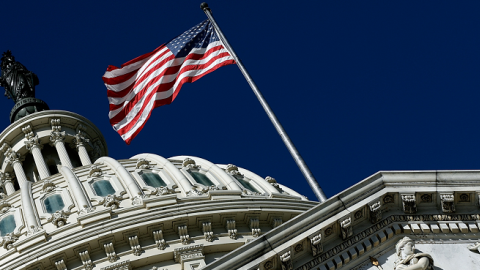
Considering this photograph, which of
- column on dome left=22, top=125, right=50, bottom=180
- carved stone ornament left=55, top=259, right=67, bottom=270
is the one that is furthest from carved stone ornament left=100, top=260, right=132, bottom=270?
column on dome left=22, top=125, right=50, bottom=180

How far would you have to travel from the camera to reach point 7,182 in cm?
5838

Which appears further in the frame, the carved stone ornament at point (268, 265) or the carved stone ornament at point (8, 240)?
the carved stone ornament at point (8, 240)

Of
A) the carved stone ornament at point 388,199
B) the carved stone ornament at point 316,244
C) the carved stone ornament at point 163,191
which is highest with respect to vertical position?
the carved stone ornament at point 163,191

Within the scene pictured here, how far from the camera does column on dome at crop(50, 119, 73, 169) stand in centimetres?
5676

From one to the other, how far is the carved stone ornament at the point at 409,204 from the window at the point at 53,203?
25.9 meters

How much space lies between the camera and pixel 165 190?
42.9m

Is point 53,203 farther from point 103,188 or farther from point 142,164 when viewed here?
point 142,164

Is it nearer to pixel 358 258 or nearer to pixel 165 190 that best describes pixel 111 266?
pixel 165 190

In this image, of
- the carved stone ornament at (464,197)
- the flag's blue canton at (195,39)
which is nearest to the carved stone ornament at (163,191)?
the flag's blue canton at (195,39)

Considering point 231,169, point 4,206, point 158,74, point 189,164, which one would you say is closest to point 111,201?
point 4,206

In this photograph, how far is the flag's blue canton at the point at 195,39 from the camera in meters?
32.6

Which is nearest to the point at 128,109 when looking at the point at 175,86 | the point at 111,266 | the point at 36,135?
the point at 175,86

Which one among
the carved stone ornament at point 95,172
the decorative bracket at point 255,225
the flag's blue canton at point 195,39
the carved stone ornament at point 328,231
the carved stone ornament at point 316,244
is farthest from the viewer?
the carved stone ornament at point 95,172

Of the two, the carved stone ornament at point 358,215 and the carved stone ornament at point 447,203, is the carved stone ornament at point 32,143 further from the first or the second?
the carved stone ornament at point 447,203
